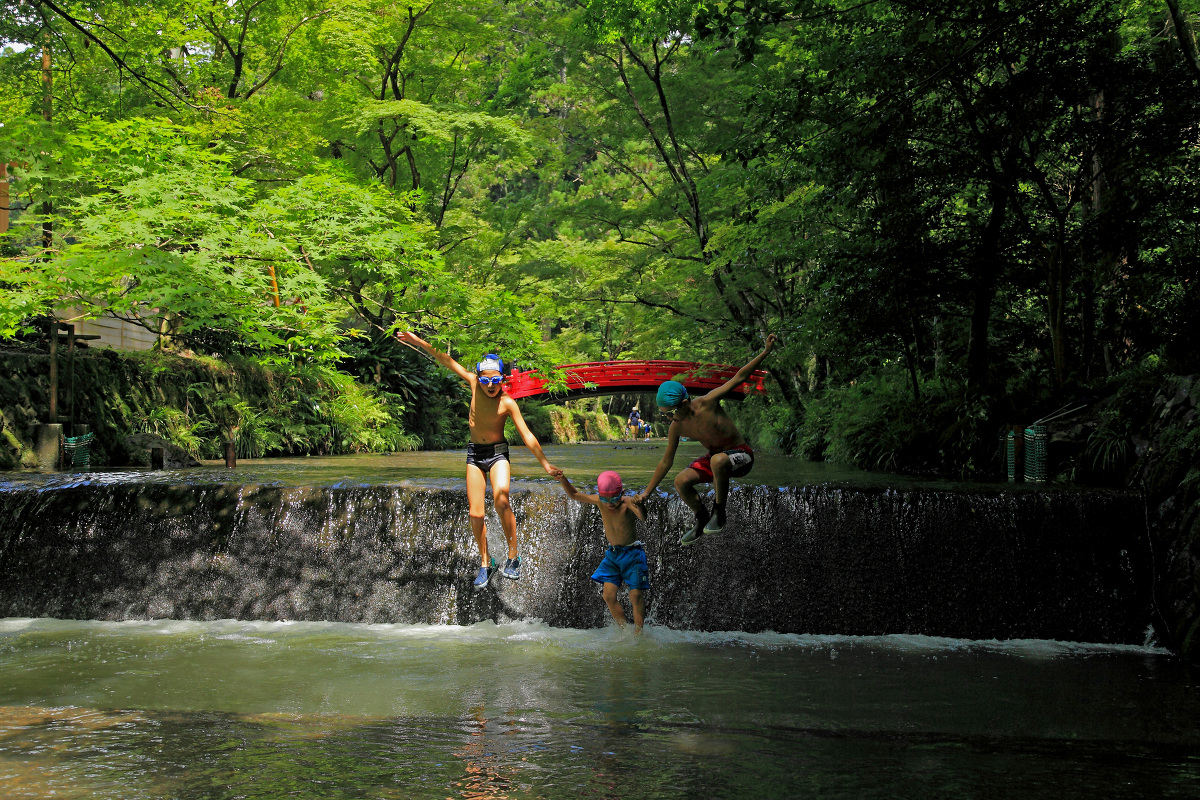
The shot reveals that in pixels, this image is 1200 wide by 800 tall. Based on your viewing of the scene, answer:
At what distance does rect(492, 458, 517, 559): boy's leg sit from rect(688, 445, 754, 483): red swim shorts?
1547 millimetres

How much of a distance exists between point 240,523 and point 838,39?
9784 mm

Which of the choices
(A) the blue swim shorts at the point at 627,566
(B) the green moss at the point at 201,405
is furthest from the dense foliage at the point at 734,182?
(A) the blue swim shorts at the point at 627,566

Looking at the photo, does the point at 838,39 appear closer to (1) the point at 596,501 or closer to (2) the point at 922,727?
(1) the point at 596,501

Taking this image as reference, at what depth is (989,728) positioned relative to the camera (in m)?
6.25

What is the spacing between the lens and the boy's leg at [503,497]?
772cm

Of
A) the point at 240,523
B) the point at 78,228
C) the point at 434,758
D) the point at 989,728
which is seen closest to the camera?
the point at 434,758

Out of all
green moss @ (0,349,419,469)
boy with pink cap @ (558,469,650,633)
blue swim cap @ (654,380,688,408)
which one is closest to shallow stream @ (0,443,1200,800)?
boy with pink cap @ (558,469,650,633)

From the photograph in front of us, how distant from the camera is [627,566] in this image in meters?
8.30

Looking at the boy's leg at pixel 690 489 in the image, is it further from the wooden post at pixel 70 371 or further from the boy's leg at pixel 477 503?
the wooden post at pixel 70 371

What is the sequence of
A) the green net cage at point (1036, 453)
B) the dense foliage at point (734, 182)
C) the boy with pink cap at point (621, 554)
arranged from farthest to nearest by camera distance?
the dense foliage at point (734, 182), the green net cage at point (1036, 453), the boy with pink cap at point (621, 554)

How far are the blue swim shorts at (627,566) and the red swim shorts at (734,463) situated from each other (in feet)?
3.75

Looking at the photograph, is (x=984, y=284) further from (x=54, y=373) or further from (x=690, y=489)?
(x=54, y=373)

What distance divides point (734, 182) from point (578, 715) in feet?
39.4

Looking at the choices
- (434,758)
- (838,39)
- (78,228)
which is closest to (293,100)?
(78,228)
